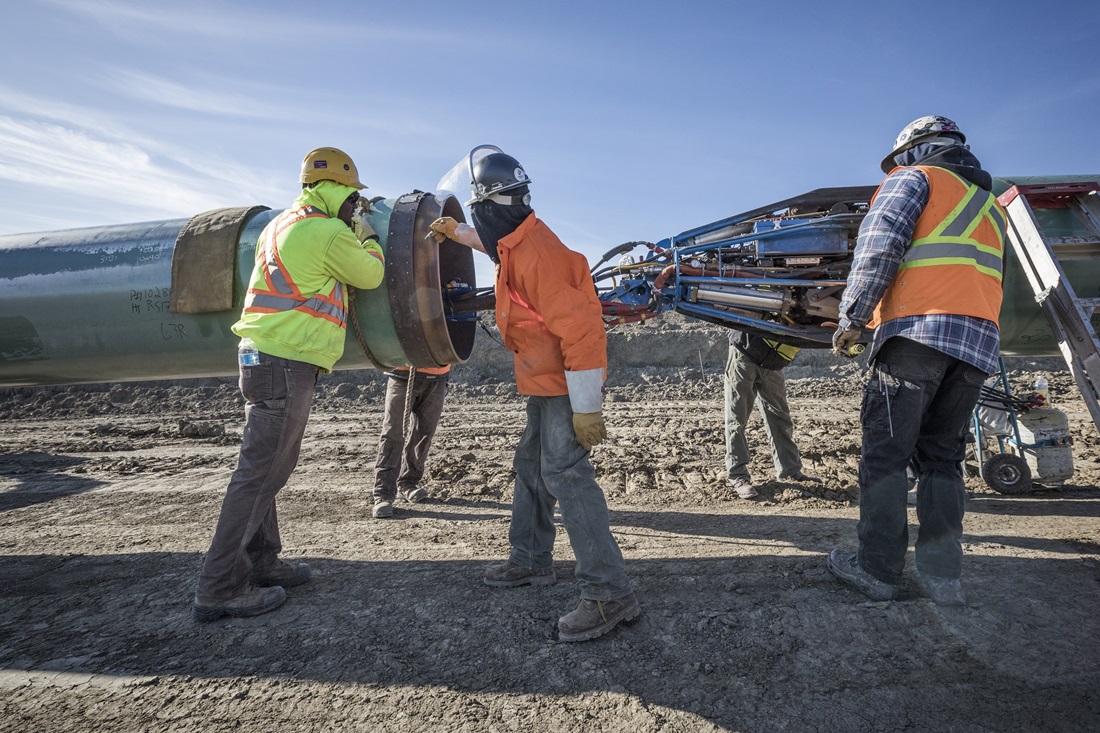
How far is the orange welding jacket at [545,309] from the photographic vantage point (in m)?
2.62

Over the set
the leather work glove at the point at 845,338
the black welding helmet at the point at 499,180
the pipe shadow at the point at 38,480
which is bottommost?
the pipe shadow at the point at 38,480

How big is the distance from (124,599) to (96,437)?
287 inches

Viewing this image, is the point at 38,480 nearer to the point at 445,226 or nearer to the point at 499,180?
the point at 445,226

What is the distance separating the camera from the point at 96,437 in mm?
9195

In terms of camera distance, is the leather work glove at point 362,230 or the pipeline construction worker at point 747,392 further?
the pipeline construction worker at point 747,392

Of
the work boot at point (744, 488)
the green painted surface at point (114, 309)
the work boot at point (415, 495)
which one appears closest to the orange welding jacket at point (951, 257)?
the work boot at point (744, 488)

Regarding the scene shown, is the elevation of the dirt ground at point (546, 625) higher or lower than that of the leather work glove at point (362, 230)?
lower

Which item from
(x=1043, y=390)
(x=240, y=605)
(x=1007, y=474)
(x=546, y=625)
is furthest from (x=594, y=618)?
(x=1043, y=390)

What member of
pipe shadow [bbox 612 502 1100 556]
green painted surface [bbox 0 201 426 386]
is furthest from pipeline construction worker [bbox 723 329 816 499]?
green painted surface [bbox 0 201 426 386]

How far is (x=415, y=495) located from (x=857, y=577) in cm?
338

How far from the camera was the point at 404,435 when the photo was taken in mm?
5086

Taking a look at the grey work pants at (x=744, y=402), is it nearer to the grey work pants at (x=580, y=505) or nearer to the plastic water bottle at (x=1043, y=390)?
the plastic water bottle at (x=1043, y=390)

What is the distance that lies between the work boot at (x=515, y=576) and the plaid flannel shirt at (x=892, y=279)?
1945mm

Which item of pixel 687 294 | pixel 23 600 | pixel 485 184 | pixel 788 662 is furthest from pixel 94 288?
pixel 788 662
